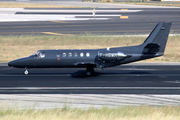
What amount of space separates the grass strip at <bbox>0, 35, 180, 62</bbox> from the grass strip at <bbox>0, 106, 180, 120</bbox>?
72.5 feet

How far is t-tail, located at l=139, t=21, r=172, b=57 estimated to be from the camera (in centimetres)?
2264

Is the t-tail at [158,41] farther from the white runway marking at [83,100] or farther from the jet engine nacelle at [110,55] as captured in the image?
the white runway marking at [83,100]

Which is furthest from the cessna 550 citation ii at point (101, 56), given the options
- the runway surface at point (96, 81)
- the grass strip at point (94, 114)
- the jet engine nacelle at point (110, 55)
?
the grass strip at point (94, 114)

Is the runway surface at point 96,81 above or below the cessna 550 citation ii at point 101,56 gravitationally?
below

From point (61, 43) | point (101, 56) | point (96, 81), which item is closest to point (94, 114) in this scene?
point (96, 81)

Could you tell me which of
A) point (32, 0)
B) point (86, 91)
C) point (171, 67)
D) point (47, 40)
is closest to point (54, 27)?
point (47, 40)

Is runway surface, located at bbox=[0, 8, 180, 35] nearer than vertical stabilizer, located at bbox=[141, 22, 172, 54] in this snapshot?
No

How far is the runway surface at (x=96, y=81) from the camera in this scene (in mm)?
18891

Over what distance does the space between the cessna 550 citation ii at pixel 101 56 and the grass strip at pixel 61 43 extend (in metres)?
11.8

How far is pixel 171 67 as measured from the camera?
27047 mm

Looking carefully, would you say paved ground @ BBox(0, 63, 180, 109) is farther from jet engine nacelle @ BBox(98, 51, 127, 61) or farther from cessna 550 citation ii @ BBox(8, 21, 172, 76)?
jet engine nacelle @ BBox(98, 51, 127, 61)

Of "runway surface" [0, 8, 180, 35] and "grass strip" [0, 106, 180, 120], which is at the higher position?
"runway surface" [0, 8, 180, 35]

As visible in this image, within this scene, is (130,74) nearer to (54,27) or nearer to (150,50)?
(150,50)

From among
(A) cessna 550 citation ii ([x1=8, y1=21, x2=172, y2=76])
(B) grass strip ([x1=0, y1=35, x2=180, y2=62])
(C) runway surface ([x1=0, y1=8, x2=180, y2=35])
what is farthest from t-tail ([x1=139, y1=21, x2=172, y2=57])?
(C) runway surface ([x1=0, y1=8, x2=180, y2=35])
